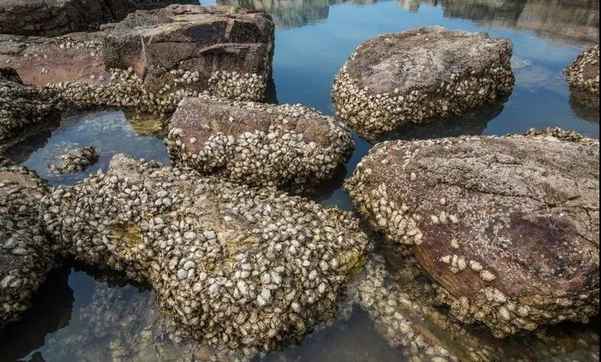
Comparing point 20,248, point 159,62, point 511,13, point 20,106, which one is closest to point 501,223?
point 20,248

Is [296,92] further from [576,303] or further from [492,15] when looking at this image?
[492,15]

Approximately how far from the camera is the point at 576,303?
19.2 feet

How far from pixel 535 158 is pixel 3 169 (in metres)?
10.7

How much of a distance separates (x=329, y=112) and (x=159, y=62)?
17.1ft

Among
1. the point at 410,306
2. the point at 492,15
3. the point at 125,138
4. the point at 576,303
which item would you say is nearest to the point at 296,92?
the point at 125,138

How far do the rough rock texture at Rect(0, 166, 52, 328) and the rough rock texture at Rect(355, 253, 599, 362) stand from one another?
5.46 meters

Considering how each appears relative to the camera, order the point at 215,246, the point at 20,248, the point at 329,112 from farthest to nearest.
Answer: the point at 329,112 → the point at 20,248 → the point at 215,246

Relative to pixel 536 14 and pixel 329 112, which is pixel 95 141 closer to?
pixel 329 112

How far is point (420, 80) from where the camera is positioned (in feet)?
36.6

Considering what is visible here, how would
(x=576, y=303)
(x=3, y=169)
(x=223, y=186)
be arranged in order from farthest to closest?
(x=3, y=169)
(x=223, y=186)
(x=576, y=303)

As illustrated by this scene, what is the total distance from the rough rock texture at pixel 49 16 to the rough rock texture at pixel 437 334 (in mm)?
16262

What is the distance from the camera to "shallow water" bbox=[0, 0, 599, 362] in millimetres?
6613

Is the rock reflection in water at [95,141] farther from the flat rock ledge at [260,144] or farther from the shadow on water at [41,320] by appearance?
the shadow on water at [41,320]

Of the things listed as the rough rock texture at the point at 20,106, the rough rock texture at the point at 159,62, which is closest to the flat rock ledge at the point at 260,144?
the rough rock texture at the point at 159,62
